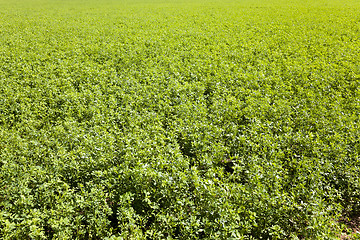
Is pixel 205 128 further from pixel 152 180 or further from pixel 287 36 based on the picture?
pixel 287 36

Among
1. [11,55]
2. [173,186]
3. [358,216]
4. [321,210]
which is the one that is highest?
[11,55]

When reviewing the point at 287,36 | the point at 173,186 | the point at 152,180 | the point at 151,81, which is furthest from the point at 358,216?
the point at 287,36

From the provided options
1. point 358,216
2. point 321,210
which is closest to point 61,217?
point 321,210

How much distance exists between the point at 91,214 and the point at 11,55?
14113 mm

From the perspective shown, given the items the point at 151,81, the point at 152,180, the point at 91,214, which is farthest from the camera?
the point at 151,81

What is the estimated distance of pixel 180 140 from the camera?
731cm

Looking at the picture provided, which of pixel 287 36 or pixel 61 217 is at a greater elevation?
pixel 287 36

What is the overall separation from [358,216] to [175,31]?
19.0 m

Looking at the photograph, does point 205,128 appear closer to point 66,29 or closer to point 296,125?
point 296,125

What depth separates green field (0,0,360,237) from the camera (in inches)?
A: 182

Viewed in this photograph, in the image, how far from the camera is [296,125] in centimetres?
781

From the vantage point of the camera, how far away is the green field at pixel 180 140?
4.62m

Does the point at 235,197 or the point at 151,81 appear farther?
the point at 151,81

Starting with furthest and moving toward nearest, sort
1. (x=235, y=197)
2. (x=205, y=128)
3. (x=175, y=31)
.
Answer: (x=175, y=31)
(x=205, y=128)
(x=235, y=197)
